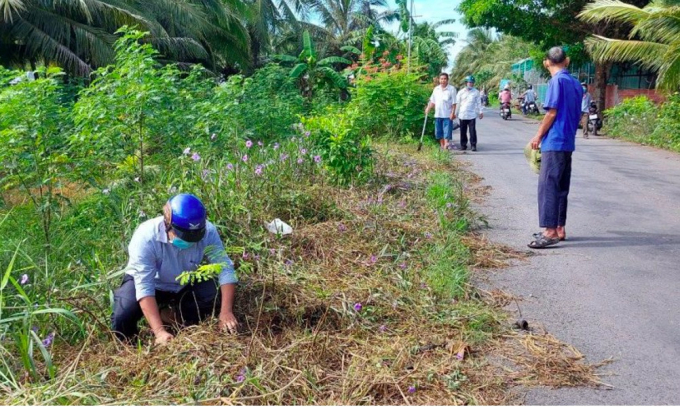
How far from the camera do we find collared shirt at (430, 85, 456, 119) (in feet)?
41.1

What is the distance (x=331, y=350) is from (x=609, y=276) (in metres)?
2.85

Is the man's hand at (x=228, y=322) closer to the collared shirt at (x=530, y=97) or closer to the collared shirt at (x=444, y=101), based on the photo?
the collared shirt at (x=444, y=101)

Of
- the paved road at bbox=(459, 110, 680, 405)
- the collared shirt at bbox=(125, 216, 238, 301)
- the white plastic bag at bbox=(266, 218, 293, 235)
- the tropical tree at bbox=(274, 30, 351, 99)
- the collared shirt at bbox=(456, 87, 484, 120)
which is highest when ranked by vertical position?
the tropical tree at bbox=(274, 30, 351, 99)

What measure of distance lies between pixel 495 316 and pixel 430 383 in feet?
3.54

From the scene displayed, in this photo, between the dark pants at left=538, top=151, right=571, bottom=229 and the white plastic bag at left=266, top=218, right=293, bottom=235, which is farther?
the dark pants at left=538, top=151, right=571, bottom=229

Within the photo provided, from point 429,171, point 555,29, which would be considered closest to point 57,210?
point 429,171

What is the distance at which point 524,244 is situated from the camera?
6395mm

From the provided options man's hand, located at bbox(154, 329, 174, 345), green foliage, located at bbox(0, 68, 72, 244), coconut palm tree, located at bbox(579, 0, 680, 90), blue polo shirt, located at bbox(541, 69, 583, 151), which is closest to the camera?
man's hand, located at bbox(154, 329, 174, 345)

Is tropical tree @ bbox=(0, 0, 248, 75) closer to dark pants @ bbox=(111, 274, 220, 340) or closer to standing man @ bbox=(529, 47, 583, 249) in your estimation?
standing man @ bbox=(529, 47, 583, 249)

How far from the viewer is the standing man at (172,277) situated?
12.5 feet

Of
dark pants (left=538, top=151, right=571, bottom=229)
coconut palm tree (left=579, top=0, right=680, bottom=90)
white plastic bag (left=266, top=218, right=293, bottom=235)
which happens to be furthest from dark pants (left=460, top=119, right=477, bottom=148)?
white plastic bag (left=266, top=218, right=293, bottom=235)

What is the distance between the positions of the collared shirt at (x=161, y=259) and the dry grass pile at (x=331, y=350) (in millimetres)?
322

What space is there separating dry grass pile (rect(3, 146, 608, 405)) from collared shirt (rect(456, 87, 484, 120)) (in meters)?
8.10

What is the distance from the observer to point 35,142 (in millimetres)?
5219
